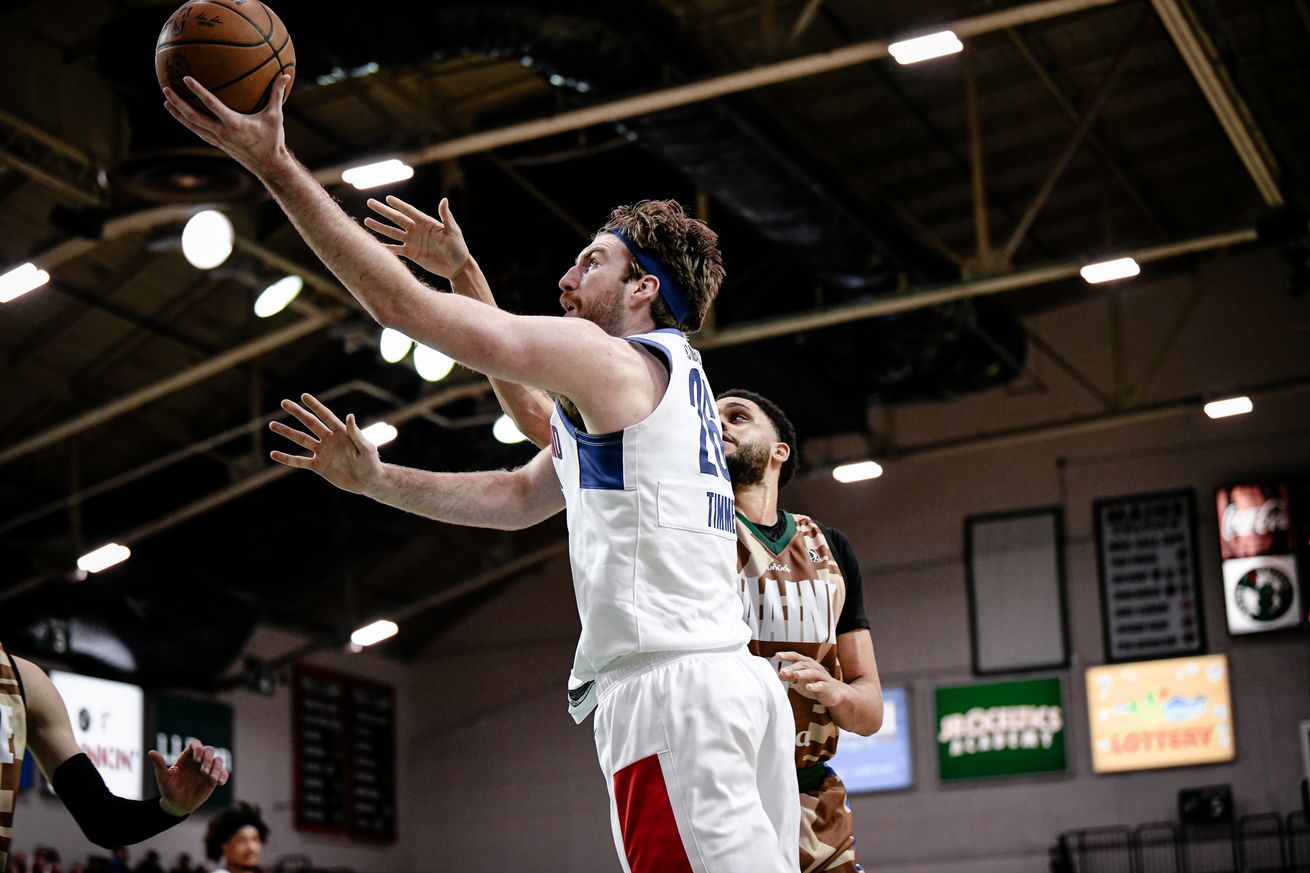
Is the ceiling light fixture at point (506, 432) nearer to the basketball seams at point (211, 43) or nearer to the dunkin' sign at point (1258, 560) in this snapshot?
the dunkin' sign at point (1258, 560)

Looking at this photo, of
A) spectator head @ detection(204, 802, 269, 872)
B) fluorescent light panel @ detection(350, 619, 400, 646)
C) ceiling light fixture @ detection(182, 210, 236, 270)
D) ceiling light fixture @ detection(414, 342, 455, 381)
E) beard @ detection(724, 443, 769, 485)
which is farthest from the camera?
fluorescent light panel @ detection(350, 619, 400, 646)

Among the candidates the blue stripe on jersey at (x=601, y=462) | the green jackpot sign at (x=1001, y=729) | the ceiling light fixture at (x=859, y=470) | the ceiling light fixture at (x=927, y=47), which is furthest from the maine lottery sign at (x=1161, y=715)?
the blue stripe on jersey at (x=601, y=462)

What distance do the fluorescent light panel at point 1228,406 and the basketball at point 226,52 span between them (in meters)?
14.8

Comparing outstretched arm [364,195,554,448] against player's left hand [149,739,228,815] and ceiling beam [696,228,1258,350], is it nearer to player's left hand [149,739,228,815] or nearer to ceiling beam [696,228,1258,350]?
player's left hand [149,739,228,815]

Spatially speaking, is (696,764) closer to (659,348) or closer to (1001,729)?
(659,348)

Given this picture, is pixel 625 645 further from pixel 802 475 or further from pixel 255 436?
pixel 802 475

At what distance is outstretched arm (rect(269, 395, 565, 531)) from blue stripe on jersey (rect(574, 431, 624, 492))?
41cm

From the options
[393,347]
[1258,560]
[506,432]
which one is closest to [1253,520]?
[1258,560]

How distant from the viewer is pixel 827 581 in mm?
4938

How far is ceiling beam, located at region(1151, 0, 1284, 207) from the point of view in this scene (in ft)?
37.4

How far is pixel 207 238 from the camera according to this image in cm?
1337

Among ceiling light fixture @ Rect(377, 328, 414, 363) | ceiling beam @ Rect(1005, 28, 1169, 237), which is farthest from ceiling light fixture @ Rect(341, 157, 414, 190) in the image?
ceiling beam @ Rect(1005, 28, 1169, 237)

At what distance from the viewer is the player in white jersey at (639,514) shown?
329cm

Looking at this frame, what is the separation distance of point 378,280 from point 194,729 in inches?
724
